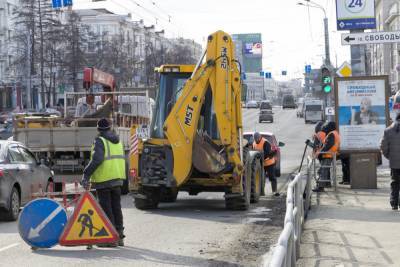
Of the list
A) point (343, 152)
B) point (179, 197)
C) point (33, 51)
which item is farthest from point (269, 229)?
point (33, 51)

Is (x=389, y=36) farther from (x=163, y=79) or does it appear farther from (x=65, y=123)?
(x=65, y=123)

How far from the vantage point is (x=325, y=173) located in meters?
19.2

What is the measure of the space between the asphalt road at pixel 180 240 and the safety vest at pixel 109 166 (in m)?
1.03

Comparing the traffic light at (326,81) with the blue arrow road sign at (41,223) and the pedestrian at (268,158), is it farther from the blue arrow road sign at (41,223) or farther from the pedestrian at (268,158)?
the blue arrow road sign at (41,223)

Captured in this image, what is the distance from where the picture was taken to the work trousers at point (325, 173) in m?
18.9

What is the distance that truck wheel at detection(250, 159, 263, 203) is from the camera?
16.9 meters

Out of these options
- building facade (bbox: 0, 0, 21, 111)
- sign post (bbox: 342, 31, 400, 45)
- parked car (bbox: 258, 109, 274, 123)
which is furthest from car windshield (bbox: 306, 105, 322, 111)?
sign post (bbox: 342, 31, 400, 45)

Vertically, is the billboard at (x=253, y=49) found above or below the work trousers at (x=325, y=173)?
above

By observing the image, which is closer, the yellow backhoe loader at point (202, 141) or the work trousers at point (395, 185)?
the work trousers at point (395, 185)

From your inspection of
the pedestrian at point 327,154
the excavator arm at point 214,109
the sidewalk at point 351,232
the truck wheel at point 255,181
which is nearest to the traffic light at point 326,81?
the pedestrian at point 327,154

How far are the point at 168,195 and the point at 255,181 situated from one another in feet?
6.61

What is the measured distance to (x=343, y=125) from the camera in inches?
832

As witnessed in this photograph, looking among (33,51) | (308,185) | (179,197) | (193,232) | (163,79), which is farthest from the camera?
(33,51)

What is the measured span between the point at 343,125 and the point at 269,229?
873 cm
